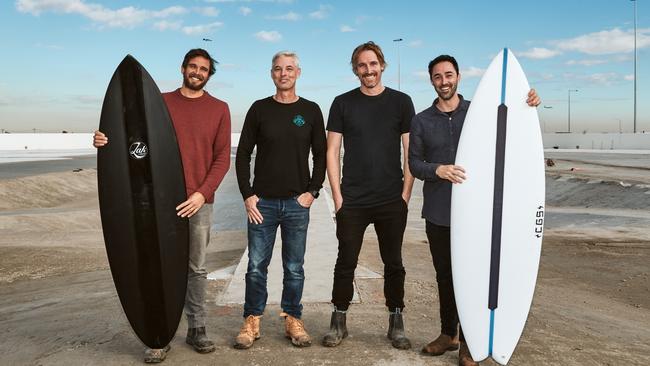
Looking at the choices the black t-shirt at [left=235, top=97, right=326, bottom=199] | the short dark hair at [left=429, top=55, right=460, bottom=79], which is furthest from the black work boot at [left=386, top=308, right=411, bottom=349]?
the short dark hair at [left=429, top=55, right=460, bottom=79]

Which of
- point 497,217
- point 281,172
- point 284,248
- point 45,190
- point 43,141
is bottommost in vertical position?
point 45,190

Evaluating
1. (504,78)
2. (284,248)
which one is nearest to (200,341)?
(284,248)

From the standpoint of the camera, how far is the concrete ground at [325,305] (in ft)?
11.6

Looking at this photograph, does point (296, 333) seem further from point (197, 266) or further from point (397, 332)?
point (197, 266)

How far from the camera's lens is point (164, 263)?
3.39m

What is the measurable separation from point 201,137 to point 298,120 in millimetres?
649

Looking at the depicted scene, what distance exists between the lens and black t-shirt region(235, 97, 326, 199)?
3369mm

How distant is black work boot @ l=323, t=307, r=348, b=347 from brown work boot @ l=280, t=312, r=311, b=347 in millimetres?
135

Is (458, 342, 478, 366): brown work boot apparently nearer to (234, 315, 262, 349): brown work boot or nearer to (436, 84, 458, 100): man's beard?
(234, 315, 262, 349): brown work boot

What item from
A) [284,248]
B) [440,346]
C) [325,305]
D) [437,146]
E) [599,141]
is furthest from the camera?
[599,141]

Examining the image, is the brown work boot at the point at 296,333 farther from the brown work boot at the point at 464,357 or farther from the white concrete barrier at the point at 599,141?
the white concrete barrier at the point at 599,141

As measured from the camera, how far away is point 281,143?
11.0ft

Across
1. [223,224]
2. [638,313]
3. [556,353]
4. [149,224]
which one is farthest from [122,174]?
[223,224]

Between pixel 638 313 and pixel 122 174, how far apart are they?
5342 mm
